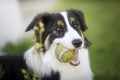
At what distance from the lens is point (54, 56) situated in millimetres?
4918

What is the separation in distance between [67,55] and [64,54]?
3cm

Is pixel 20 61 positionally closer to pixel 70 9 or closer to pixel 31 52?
pixel 31 52

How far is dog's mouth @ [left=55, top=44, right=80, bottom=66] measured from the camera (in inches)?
190

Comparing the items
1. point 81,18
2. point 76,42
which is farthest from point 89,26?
point 76,42

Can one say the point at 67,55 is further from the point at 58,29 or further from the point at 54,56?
the point at 58,29

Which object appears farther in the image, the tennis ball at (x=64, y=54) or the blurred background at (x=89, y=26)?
the blurred background at (x=89, y=26)

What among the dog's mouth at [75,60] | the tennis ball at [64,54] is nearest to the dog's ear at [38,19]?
the tennis ball at [64,54]

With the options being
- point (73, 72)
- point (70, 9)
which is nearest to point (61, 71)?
point (73, 72)

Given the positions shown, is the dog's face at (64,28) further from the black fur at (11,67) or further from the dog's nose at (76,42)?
the black fur at (11,67)

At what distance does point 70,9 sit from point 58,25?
180 millimetres

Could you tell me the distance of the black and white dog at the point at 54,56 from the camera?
4.82 meters

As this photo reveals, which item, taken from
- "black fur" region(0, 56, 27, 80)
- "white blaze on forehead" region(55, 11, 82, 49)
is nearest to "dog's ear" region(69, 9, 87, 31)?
"white blaze on forehead" region(55, 11, 82, 49)

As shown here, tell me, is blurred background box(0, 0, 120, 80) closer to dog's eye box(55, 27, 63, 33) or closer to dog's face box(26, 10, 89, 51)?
dog's face box(26, 10, 89, 51)

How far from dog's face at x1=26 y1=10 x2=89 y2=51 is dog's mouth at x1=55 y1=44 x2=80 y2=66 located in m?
0.04
